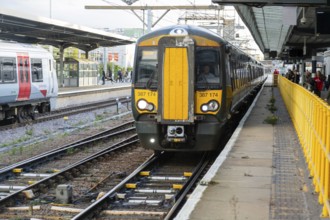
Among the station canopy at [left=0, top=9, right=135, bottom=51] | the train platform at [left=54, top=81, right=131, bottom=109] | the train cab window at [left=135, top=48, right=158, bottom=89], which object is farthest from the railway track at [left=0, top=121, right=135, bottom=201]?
the train platform at [left=54, top=81, right=131, bottom=109]

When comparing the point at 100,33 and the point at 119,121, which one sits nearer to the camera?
the point at 119,121

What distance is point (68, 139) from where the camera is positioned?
16031 mm

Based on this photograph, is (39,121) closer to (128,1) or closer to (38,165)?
(38,165)

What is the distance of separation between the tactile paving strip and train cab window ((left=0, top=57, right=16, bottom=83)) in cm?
997

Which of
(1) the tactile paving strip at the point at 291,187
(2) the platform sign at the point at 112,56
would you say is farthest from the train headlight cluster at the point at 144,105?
(2) the platform sign at the point at 112,56

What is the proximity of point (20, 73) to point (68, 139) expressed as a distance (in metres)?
4.50

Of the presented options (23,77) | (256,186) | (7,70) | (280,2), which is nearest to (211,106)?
(280,2)

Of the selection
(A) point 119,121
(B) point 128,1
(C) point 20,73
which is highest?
(B) point 128,1

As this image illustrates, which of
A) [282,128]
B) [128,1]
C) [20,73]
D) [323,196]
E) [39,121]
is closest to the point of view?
[323,196]

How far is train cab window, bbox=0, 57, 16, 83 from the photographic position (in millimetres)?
18016

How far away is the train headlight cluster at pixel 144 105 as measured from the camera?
10890 millimetres

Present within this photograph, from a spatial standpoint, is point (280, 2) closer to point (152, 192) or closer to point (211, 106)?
point (211, 106)

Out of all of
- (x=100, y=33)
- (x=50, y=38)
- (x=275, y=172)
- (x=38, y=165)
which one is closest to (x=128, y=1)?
(x=100, y=33)

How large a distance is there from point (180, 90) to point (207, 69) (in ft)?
2.54
